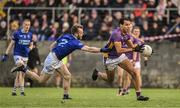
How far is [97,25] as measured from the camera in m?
32.4

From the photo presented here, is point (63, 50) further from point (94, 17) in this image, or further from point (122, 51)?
point (94, 17)

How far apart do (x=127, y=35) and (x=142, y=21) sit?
11443 millimetres

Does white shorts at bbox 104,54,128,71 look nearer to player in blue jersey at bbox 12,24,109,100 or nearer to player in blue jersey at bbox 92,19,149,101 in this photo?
player in blue jersey at bbox 92,19,149,101

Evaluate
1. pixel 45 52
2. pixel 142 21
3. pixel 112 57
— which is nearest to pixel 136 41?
pixel 112 57

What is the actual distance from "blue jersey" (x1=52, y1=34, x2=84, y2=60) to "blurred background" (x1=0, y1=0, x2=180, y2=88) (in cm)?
1201

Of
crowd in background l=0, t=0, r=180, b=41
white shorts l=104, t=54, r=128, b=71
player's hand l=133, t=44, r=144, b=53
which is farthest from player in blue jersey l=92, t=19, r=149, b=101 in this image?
crowd in background l=0, t=0, r=180, b=41

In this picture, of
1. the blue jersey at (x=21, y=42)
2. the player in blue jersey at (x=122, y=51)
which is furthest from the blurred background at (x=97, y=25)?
the player in blue jersey at (x=122, y=51)

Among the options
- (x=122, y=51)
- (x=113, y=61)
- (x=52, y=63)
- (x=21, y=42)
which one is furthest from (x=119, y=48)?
(x=21, y=42)

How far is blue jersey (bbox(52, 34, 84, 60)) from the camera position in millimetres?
19469

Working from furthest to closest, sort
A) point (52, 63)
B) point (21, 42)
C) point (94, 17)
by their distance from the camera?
point (94, 17) → point (21, 42) → point (52, 63)

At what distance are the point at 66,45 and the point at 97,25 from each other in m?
12.8

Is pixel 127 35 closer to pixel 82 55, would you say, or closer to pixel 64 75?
pixel 64 75

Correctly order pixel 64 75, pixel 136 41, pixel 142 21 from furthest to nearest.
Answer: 1. pixel 142 21
2. pixel 136 41
3. pixel 64 75

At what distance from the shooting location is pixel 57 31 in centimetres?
3278
